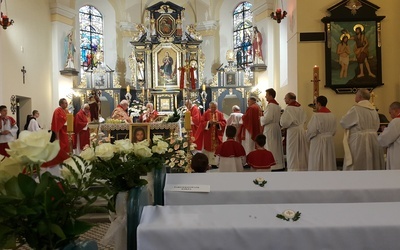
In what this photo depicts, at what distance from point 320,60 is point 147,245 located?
8870 millimetres

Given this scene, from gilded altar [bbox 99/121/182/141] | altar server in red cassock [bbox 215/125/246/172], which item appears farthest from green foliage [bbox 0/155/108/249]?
gilded altar [bbox 99/121/182/141]

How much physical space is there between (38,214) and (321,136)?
7.18m

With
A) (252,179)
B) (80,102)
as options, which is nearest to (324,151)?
(252,179)

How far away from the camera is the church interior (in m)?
9.77

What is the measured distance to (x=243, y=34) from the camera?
780 inches

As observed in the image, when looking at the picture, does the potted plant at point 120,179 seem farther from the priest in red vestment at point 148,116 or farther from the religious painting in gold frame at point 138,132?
the priest in red vestment at point 148,116

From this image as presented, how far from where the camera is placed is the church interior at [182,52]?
9766 mm

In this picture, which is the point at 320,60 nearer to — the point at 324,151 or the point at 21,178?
the point at 324,151

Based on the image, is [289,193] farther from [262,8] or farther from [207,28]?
[207,28]

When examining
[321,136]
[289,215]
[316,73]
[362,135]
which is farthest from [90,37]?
[289,215]

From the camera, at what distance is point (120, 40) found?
20.7 metres

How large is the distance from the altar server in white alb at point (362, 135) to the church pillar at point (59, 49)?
1305 cm

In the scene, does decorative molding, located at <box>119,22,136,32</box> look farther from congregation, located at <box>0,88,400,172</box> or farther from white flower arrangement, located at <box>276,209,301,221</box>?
white flower arrangement, located at <box>276,209,301,221</box>

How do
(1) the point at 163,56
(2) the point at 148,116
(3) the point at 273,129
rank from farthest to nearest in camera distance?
1. (1) the point at 163,56
2. (2) the point at 148,116
3. (3) the point at 273,129
